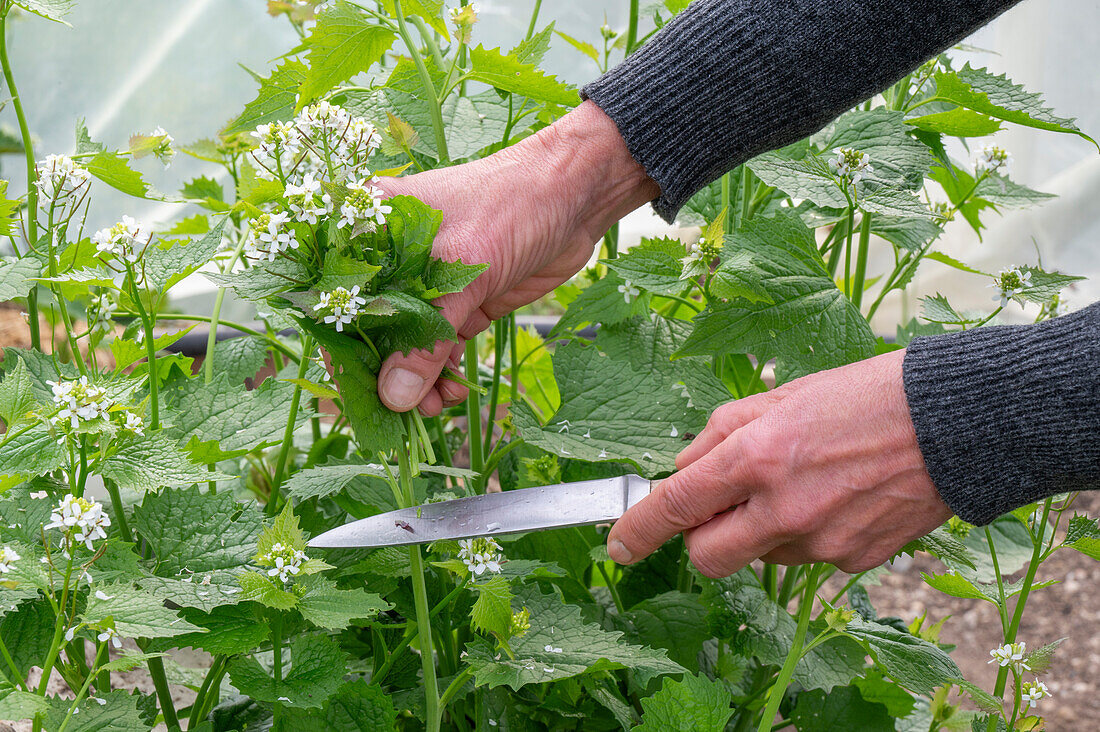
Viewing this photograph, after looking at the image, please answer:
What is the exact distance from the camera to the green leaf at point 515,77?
718 millimetres

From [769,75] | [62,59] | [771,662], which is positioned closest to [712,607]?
[771,662]

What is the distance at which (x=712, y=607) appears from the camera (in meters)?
0.82

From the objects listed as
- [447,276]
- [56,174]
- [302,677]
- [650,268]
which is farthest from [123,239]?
[650,268]

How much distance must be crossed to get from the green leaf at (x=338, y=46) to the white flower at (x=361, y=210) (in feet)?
0.68

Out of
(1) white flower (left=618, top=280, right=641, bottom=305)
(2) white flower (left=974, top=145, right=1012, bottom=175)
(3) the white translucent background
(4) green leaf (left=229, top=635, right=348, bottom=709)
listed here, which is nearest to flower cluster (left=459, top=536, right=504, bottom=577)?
(4) green leaf (left=229, top=635, right=348, bottom=709)

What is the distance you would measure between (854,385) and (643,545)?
19cm

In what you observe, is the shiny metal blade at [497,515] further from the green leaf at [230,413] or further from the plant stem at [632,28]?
the plant stem at [632,28]

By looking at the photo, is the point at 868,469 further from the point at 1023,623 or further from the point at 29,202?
the point at 1023,623

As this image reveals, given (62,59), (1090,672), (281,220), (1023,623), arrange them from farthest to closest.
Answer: (62,59), (1023,623), (1090,672), (281,220)

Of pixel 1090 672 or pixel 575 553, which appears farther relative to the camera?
pixel 1090 672

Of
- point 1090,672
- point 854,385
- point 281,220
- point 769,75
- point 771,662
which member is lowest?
point 1090,672

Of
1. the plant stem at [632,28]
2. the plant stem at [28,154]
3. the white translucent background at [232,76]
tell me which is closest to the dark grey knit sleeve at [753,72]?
the plant stem at [632,28]

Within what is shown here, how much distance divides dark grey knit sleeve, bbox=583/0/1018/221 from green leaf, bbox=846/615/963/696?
39cm

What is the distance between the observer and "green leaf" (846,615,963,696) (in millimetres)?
692
